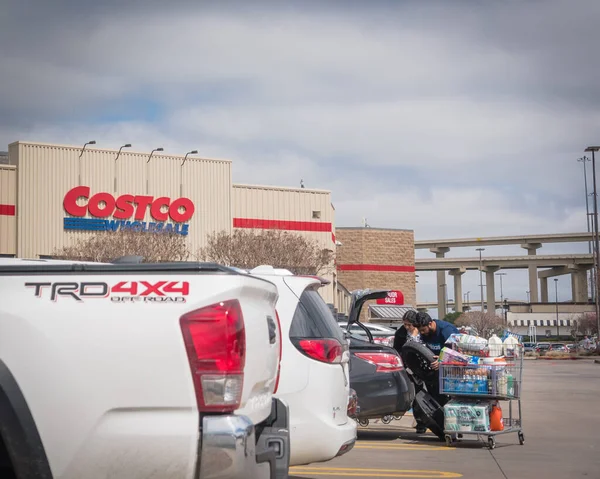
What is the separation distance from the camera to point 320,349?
761cm

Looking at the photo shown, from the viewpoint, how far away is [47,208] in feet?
165

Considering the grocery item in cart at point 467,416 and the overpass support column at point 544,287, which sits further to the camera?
the overpass support column at point 544,287

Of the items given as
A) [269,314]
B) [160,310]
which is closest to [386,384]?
[269,314]

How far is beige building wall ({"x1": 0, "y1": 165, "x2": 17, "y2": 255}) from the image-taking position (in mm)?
49031

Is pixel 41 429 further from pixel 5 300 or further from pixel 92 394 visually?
pixel 5 300

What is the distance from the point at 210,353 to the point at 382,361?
25.7 feet

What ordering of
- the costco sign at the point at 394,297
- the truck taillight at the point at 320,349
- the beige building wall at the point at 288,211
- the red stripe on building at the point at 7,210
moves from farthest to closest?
the beige building wall at the point at 288,211, the red stripe on building at the point at 7,210, the costco sign at the point at 394,297, the truck taillight at the point at 320,349

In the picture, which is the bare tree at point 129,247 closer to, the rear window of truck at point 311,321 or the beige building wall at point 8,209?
the beige building wall at point 8,209

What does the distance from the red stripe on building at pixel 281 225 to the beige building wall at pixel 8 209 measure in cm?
1291

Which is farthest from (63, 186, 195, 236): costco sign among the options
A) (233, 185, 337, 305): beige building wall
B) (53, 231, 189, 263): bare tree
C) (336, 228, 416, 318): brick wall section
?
(336, 228, 416, 318): brick wall section

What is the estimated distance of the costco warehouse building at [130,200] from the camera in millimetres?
49625

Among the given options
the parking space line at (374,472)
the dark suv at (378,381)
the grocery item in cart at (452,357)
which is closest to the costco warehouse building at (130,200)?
the dark suv at (378,381)

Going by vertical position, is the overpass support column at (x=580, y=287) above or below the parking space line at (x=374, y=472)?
above

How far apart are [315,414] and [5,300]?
3502mm
